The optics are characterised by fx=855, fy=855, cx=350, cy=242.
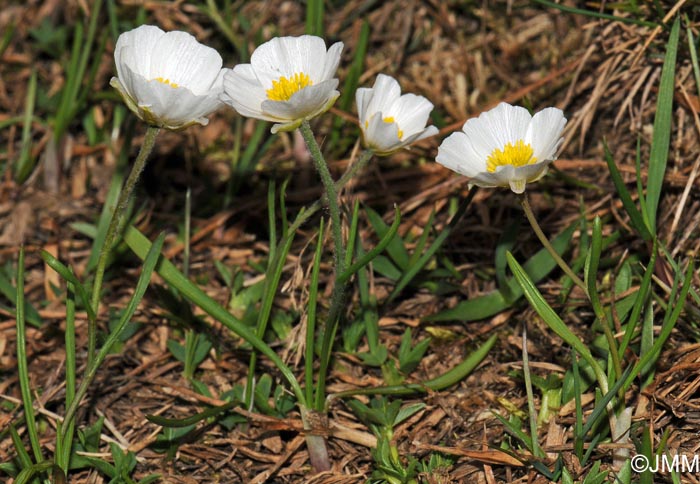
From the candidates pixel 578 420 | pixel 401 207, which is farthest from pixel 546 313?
pixel 401 207

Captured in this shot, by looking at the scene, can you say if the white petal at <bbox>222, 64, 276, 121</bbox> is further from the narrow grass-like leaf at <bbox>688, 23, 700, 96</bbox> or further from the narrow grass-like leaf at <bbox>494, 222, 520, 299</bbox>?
the narrow grass-like leaf at <bbox>688, 23, 700, 96</bbox>

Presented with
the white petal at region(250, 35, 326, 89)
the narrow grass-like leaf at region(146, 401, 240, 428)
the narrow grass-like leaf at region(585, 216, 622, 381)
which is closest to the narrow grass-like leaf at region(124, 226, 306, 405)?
the narrow grass-like leaf at region(146, 401, 240, 428)

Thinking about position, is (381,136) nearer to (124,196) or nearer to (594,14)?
(124,196)

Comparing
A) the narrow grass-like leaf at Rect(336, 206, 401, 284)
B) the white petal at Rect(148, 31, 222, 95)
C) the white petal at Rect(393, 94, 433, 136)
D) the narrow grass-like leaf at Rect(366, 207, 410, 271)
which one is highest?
the white petal at Rect(148, 31, 222, 95)

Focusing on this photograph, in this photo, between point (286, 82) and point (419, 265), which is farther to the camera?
point (419, 265)

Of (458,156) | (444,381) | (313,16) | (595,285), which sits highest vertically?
(313,16)

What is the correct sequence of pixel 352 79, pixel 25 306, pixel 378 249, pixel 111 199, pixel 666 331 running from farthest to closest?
1. pixel 352 79
2. pixel 111 199
3. pixel 25 306
4. pixel 378 249
5. pixel 666 331

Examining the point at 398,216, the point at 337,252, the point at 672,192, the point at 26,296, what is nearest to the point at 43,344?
the point at 26,296
